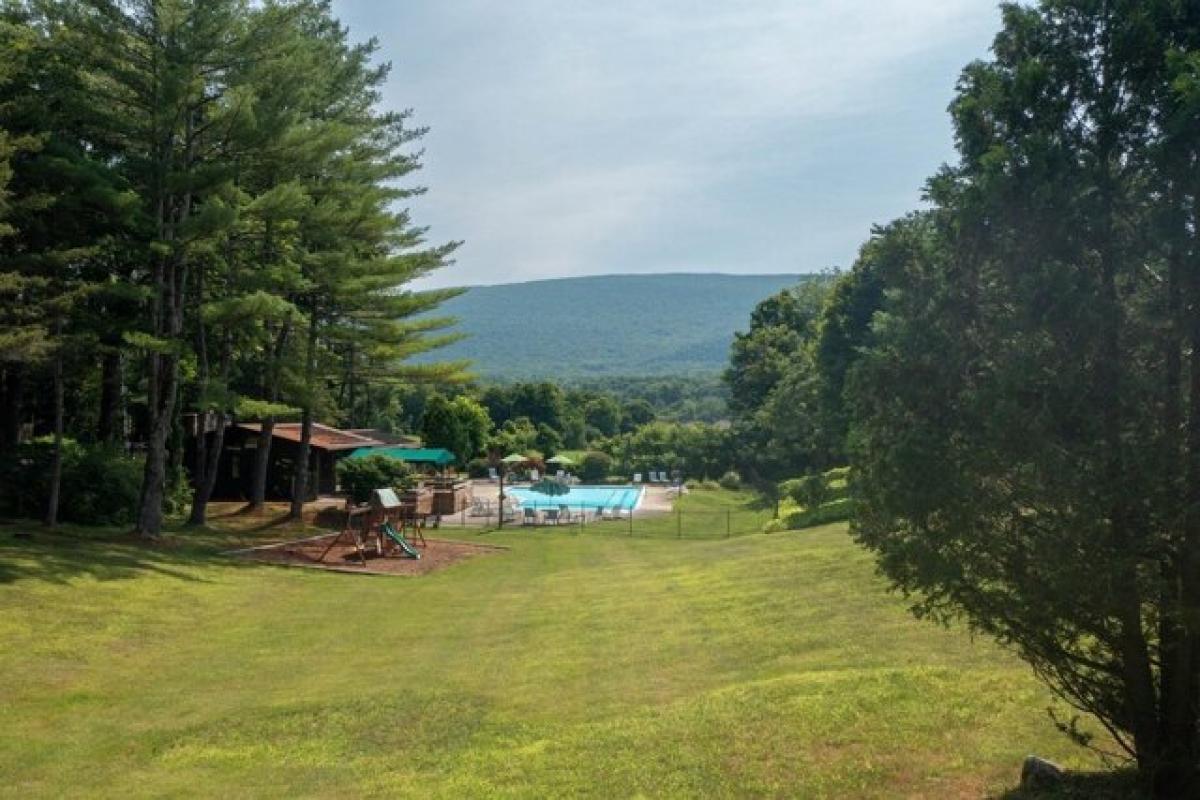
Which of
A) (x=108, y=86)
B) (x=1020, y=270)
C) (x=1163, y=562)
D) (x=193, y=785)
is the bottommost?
(x=193, y=785)

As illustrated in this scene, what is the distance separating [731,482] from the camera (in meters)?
56.0

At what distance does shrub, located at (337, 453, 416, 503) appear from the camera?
35.4 m

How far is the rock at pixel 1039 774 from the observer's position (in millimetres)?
6141

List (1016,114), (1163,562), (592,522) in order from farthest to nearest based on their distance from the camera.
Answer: (592,522), (1016,114), (1163,562)

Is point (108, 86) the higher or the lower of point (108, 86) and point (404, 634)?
the higher

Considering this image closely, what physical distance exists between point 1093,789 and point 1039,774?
329mm

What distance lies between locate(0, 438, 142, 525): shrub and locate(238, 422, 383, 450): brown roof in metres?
8.54

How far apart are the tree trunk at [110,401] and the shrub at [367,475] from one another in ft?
→ 26.8

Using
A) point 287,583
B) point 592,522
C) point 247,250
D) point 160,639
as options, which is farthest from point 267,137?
point 592,522

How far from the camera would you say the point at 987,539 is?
5.31m

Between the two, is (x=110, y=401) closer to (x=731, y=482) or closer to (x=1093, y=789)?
(x=1093, y=789)

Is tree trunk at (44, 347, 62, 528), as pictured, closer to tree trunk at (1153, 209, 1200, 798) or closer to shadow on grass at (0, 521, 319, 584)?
shadow on grass at (0, 521, 319, 584)

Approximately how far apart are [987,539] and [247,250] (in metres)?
24.1

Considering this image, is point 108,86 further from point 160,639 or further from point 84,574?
point 160,639
